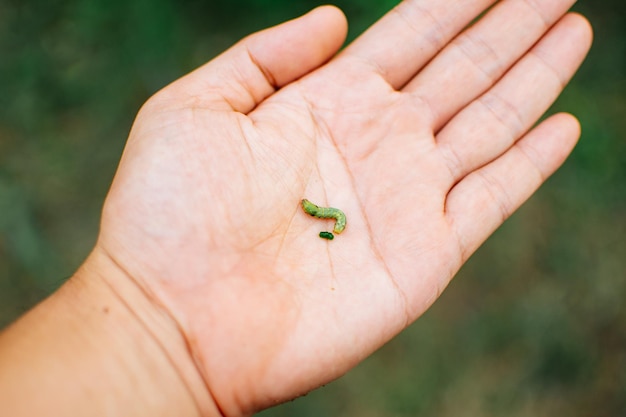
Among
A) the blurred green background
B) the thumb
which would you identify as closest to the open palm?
the thumb

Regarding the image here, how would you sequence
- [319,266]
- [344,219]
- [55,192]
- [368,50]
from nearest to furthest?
1. [319,266]
2. [344,219]
3. [368,50]
4. [55,192]

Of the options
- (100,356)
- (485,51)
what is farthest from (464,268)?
(100,356)

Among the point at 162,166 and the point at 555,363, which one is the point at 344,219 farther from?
the point at 555,363

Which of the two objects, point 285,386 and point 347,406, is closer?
point 285,386

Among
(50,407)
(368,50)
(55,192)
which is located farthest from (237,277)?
(55,192)

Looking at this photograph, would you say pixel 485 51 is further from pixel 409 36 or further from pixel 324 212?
pixel 324 212
